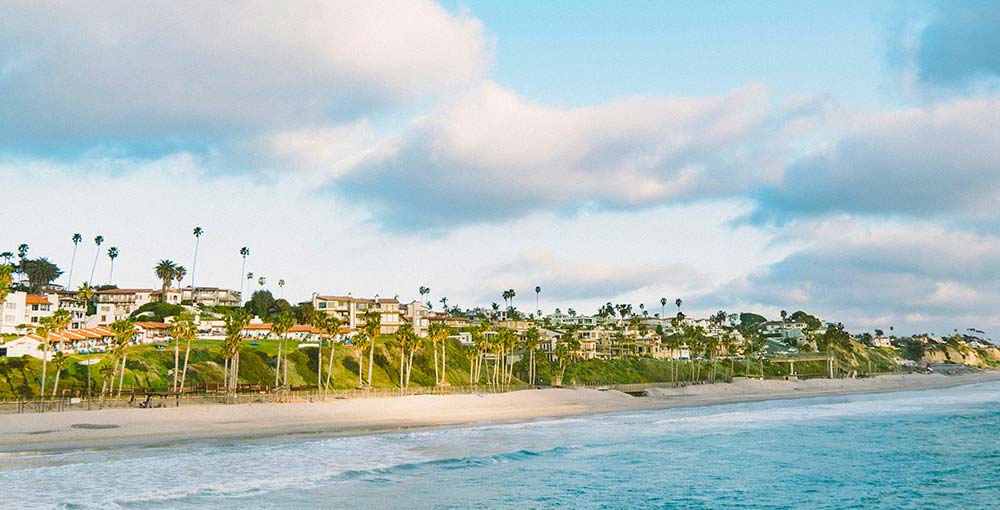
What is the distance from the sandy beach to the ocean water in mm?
5516

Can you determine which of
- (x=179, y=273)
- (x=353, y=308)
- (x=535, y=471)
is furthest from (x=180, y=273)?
(x=535, y=471)

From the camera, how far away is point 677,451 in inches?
1821

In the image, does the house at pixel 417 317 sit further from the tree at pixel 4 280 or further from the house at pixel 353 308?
the tree at pixel 4 280

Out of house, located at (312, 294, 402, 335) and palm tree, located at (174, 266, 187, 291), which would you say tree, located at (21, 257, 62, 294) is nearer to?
palm tree, located at (174, 266, 187, 291)

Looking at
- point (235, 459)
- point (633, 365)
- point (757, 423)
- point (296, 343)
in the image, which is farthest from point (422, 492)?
point (633, 365)

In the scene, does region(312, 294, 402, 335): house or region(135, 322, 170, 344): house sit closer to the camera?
region(135, 322, 170, 344): house

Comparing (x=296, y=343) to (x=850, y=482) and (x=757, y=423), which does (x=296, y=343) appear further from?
(x=850, y=482)

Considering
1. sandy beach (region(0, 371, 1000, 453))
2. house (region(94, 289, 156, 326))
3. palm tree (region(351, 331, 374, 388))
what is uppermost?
house (region(94, 289, 156, 326))

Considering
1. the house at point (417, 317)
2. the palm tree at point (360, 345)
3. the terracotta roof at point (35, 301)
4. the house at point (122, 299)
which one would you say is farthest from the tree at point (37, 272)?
the palm tree at point (360, 345)

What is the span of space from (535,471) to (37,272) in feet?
604

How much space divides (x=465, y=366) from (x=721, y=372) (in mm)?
73727

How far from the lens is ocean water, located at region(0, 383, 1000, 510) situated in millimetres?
28734

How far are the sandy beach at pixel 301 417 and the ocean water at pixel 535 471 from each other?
18.1 ft


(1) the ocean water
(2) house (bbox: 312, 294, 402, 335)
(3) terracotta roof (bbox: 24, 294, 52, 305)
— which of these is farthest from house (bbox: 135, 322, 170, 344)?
(1) the ocean water
